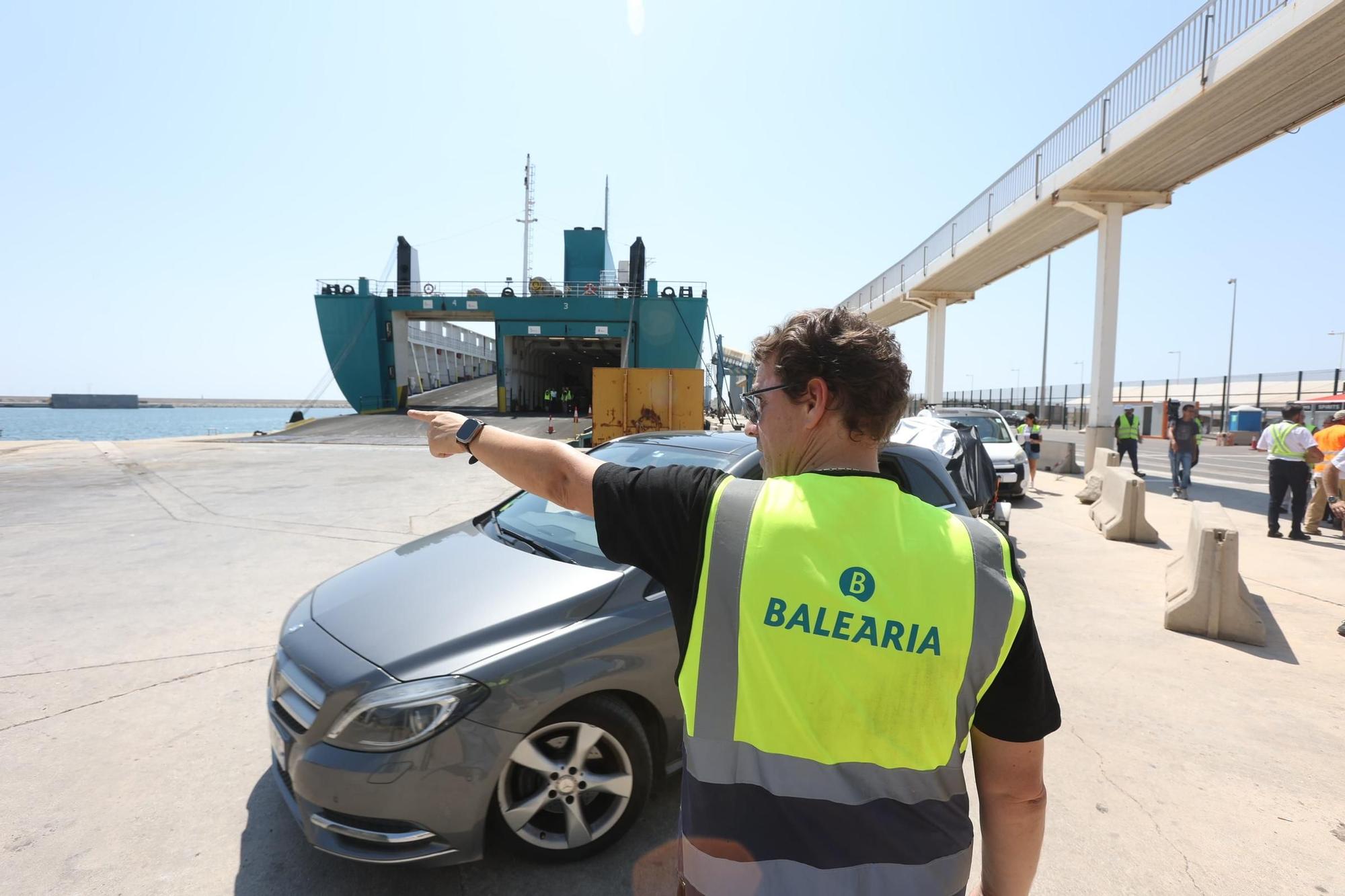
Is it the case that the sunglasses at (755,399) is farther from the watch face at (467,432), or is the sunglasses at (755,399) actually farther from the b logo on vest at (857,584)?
the watch face at (467,432)

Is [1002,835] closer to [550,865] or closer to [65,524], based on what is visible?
[550,865]

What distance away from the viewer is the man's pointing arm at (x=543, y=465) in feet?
4.53

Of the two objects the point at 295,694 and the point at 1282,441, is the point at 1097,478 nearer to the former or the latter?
the point at 1282,441

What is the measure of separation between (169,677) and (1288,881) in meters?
5.53

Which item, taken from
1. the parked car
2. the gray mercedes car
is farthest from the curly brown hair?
the parked car

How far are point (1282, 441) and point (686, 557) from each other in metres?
10.5

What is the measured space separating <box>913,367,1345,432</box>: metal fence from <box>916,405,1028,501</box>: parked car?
24.6ft

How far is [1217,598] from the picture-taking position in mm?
4898

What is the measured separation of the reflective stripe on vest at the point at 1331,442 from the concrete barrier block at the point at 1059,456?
281 inches

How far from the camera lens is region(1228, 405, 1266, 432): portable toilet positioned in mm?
27750

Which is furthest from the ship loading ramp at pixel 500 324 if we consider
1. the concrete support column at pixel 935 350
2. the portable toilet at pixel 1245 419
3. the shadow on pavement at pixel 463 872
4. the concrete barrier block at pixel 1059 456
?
the shadow on pavement at pixel 463 872

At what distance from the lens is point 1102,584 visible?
20.5 feet

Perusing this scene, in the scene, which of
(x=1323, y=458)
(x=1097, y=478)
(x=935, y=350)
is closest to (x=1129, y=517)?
(x=1323, y=458)

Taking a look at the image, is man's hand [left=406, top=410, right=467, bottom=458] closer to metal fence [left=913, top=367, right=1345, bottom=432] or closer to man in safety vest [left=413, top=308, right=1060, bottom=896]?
man in safety vest [left=413, top=308, right=1060, bottom=896]
